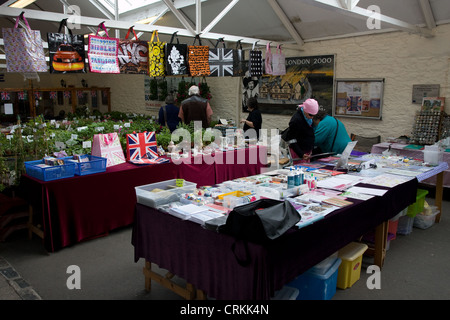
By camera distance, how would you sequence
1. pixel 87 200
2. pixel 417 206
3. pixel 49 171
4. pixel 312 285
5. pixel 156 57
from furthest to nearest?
pixel 156 57
pixel 417 206
pixel 87 200
pixel 49 171
pixel 312 285

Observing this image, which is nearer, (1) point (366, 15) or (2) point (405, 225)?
(2) point (405, 225)

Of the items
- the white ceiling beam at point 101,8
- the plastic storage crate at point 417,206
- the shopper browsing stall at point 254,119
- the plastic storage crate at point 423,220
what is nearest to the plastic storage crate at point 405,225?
the plastic storage crate at point 417,206

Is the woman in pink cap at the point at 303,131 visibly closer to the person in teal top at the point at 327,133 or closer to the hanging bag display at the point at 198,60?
the person in teal top at the point at 327,133

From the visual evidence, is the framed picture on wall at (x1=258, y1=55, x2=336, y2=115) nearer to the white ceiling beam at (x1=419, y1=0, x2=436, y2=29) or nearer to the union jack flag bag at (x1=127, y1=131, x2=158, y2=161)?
the white ceiling beam at (x1=419, y1=0, x2=436, y2=29)

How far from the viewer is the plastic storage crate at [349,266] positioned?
11.4ft

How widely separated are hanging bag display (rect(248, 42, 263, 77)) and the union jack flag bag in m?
3.02

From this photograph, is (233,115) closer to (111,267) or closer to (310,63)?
(310,63)

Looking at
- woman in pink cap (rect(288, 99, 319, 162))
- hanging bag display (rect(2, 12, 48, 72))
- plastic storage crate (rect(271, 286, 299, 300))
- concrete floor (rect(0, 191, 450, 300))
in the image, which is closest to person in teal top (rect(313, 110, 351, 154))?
woman in pink cap (rect(288, 99, 319, 162))

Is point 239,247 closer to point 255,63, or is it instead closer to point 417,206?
point 417,206

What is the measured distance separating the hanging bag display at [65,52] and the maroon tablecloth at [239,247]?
132 inches

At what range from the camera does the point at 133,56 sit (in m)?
6.20

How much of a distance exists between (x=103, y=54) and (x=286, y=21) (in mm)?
4647

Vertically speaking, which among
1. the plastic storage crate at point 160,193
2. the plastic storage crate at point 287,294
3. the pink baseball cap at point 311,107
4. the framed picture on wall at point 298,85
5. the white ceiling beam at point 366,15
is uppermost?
the white ceiling beam at point 366,15

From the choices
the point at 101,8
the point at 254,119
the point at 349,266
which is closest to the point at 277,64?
the point at 254,119
